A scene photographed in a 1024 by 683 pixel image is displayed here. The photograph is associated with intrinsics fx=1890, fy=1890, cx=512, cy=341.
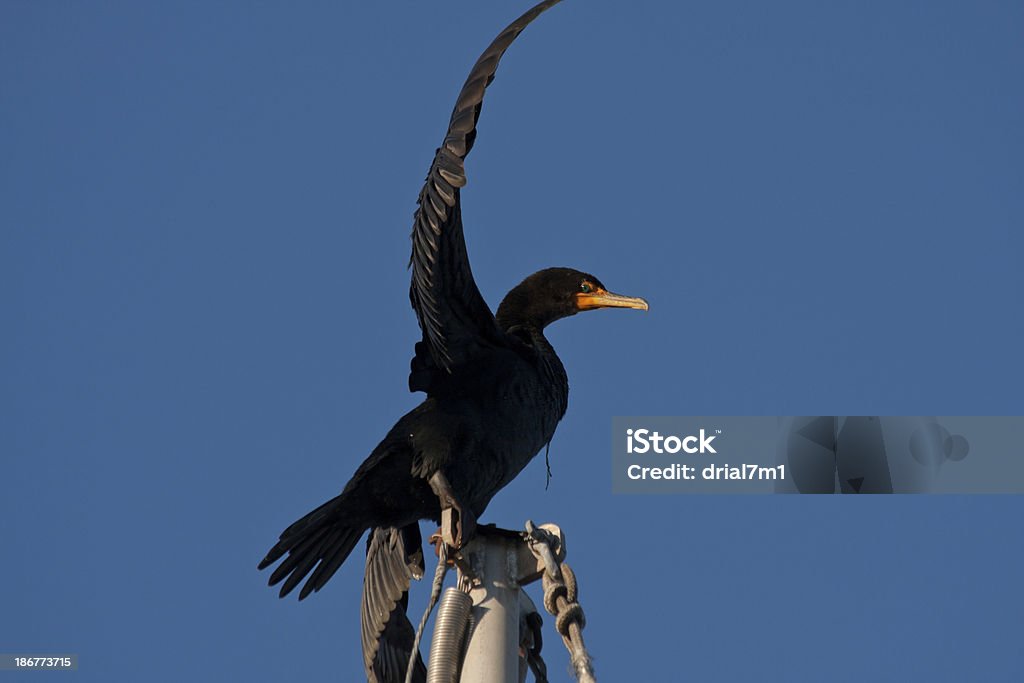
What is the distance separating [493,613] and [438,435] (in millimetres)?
1375

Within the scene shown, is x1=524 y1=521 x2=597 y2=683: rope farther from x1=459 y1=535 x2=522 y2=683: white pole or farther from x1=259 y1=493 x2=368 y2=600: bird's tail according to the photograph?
x1=259 y1=493 x2=368 y2=600: bird's tail

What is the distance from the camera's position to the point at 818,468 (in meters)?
12.1

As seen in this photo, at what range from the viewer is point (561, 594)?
6.90 m

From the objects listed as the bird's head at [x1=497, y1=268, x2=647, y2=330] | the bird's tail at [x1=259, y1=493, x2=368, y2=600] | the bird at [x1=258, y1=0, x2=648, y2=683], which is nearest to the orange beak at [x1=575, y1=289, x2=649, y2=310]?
the bird's head at [x1=497, y1=268, x2=647, y2=330]

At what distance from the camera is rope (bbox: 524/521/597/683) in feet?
22.2

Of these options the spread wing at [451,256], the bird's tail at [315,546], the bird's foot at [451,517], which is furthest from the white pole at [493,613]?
the spread wing at [451,256]

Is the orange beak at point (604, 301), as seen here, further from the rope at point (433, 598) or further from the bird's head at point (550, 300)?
the rope at point (433, 598)

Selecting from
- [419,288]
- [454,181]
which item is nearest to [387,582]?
[419,288]

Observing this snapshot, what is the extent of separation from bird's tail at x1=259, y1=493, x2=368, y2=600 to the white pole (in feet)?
2.89

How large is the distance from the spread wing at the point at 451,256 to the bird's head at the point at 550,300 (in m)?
0.82

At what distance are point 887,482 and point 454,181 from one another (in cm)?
555

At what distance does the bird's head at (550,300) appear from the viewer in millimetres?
9430

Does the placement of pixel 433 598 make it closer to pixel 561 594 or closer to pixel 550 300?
pixel 561 594

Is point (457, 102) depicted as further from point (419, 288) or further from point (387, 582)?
point (387, 582)
